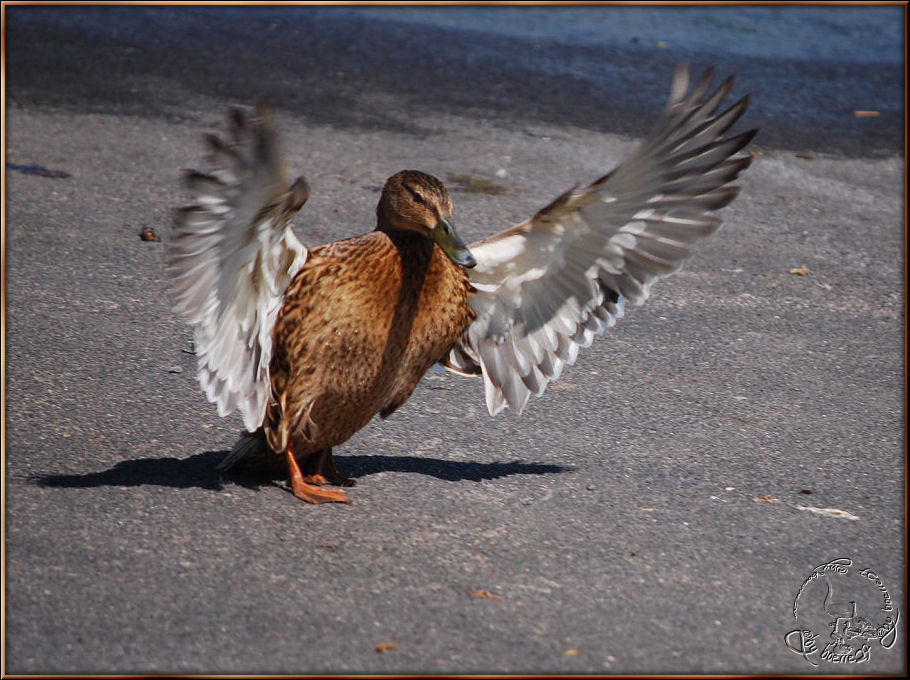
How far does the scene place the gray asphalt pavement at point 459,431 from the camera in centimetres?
323

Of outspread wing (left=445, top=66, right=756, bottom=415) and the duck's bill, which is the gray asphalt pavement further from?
the duck's bill

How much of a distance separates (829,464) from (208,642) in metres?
2.60

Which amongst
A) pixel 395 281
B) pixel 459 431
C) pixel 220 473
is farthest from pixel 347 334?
pixel 459 431

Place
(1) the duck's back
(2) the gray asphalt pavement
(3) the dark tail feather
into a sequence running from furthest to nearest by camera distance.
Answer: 1. (3) the dark tail feather
2. (1) the duck's back
3. (2) the gray asphalt pavement

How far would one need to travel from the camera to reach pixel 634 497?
13.7 feet

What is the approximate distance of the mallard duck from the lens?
3.58m

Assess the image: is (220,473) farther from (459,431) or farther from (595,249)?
(595,249)

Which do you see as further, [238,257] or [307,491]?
[307,491]

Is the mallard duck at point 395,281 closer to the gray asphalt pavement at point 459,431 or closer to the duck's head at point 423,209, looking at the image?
the duck's head at point 423,209

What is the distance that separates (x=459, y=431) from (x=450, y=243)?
1077 mm

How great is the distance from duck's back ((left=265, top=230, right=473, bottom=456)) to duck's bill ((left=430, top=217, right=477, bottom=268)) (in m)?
0.19

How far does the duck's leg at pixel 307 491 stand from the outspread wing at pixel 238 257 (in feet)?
0.72

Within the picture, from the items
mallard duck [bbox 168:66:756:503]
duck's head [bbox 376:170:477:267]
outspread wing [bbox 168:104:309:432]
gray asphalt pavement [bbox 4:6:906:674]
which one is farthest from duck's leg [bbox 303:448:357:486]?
duck's head [bbox 376:170:477:267]

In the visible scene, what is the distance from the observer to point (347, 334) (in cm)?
392
